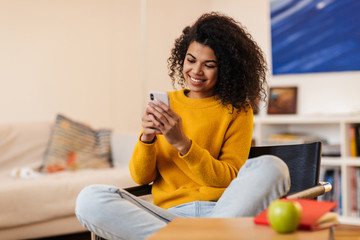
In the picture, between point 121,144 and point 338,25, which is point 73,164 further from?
point 338,25

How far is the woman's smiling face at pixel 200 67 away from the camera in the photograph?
165 centimetres

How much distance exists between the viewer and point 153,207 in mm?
1429

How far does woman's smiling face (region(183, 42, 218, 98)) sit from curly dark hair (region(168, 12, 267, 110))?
0.9 inches

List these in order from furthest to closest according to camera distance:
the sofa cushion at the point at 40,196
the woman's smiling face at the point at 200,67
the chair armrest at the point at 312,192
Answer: the sofa cushion at the point at 40,196, the woman's smiling face at the point at 200,67, the chair armrest at the point at 312,192

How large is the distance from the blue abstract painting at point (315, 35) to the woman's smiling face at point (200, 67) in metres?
2.22

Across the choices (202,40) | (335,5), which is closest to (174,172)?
Answer: (202,40)

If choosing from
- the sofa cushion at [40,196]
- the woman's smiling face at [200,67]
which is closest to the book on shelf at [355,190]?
the sofa cushion at [40,196]

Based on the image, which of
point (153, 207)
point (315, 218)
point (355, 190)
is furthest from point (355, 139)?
point (315, 218)

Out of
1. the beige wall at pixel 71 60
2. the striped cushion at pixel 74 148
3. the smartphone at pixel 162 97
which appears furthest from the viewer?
the beige wall at pixel 71 60

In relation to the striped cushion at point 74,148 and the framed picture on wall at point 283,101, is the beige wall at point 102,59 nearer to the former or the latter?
the framed picture on wall at point 283,101

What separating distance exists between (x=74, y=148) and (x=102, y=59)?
0.94m

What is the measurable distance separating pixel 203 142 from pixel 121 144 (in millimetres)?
1858

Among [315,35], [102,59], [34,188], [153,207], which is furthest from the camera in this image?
[102,59]

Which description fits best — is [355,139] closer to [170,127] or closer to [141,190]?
[141,190]
